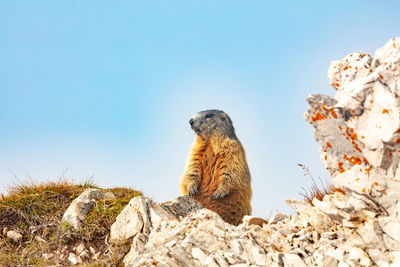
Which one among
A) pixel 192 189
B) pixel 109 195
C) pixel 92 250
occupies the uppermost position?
pixel 109 195

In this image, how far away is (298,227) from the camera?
7.21m

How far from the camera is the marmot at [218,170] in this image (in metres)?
10.8

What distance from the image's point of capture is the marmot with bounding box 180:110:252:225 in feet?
35.3

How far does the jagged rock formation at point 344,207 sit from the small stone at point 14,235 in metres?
4.30

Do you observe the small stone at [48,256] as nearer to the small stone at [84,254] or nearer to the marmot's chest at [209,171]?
the small stone at [84,254]

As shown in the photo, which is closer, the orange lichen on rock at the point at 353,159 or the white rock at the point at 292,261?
the orange lichen on rock at the point at 353,159

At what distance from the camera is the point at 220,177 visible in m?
11.0

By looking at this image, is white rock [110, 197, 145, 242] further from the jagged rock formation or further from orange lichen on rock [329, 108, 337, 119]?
orange lichen on rock [329, 108, 337, 119]

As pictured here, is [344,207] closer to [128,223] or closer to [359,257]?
[359,257]

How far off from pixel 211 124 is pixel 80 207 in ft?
13.9

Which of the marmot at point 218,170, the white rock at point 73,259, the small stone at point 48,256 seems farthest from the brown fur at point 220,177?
the small stone at point 48,256

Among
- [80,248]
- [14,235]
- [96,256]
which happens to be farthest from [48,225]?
[96,256]

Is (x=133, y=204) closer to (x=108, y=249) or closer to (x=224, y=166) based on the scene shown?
(x=108, y=249)

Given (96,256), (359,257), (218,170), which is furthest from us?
(218,170)
